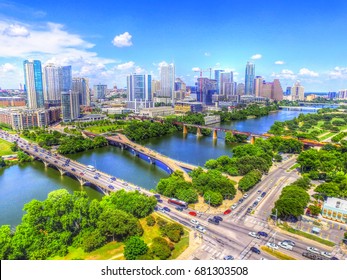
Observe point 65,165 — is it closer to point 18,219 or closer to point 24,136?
point 18,219

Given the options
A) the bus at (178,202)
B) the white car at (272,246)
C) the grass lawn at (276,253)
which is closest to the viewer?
the grass lawn at (276,253)

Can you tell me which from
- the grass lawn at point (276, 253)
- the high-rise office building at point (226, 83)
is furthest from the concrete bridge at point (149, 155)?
the high-rise office building at point (226, 83)

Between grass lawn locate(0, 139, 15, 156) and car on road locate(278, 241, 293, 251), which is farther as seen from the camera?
grass lawn locate(0, 139, 15, 156)

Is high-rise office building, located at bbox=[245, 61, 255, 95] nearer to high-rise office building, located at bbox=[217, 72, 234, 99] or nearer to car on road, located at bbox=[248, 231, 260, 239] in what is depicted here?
high-rise office building, located at bbox=[217, 72, 234, 99]

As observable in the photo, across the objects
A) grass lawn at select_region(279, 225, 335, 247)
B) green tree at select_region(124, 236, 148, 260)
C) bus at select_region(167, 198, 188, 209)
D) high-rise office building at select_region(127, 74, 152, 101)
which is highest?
high-rise office building at select_region(127, 74, 152, 101)

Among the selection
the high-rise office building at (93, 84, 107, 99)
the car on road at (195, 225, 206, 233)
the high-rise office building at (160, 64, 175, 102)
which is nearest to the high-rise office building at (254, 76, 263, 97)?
the high-rise office building at (160, 64, 175, 102)

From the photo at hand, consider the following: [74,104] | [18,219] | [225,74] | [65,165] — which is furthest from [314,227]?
[225,74]

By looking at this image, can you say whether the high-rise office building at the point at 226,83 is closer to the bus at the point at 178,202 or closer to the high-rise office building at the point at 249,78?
the high-rise office building at the point at 249,78
